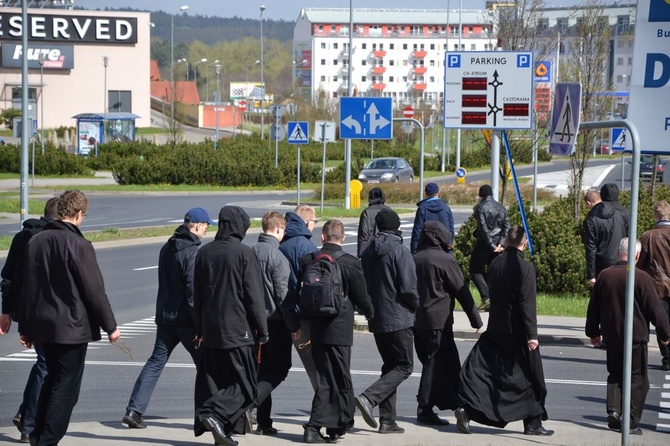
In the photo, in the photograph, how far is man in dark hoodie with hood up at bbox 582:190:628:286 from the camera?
12.6 m

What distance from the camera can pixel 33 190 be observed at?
41.9 metres

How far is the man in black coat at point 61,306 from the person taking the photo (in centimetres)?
724

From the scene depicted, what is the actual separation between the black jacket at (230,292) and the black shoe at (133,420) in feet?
3.52

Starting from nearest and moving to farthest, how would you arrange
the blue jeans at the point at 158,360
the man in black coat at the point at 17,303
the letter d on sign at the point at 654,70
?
1. the letter d on sign at the point at 654,70
2. the man in black coat at the point at 17,303
3. the blue jeans at the point at 158,360

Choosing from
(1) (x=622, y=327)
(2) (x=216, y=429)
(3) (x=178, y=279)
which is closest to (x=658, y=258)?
(1) (x=622, y=327)

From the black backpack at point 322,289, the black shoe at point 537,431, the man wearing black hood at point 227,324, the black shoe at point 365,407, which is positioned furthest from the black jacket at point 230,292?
the black shoe at point 537,431

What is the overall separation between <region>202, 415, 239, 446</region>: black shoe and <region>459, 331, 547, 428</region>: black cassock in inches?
80.8

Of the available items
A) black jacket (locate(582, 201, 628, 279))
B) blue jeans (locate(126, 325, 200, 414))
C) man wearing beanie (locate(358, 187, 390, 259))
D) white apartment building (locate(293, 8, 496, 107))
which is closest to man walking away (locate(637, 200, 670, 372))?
black jacket (locate(582, 201, 628, 279))

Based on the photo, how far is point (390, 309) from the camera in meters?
8.69

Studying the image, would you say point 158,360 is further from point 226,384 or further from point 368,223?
point 368,223

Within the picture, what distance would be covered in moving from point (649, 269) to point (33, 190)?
112 ft

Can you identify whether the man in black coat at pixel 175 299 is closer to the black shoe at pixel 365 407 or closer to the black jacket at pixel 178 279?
the black jacket at pixel 178 279

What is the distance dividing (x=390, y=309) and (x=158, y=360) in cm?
193

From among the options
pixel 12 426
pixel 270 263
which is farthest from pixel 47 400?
pixel 270 263
